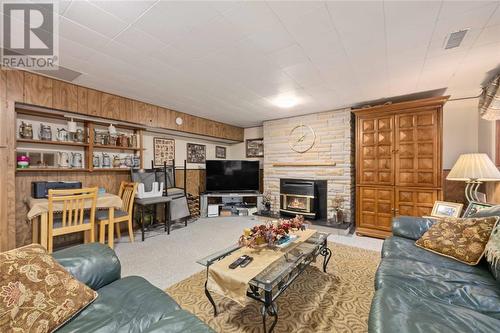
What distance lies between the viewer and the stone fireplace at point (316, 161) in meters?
4.30

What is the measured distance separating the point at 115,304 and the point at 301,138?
4335mm

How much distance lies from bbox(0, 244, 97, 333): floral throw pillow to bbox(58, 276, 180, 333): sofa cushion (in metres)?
0.06

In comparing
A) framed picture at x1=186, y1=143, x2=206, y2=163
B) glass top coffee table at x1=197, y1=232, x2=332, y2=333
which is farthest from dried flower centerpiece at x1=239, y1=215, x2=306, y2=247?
framed picture at x1=186, y1=143, x2=206, y2=163

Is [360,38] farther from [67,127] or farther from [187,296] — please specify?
[67,127]

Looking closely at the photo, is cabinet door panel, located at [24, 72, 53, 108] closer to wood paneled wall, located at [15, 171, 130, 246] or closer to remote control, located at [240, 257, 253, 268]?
wood paneled wall, located at [15, 171, 130, 246]

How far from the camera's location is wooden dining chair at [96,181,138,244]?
10.2 ft

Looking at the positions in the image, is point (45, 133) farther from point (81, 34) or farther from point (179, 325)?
point (179, 325)

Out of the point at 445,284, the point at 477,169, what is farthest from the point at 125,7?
the point at 477,169

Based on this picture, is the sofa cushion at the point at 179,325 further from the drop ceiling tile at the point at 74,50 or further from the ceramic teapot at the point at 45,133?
the ceramic teapot at the point at 45,133

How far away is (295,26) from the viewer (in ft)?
6.08

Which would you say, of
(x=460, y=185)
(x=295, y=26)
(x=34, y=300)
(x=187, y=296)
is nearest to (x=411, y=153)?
(x=460, y=185)

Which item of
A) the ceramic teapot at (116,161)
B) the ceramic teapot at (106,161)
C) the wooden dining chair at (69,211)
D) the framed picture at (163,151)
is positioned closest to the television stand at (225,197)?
the framed picture at (163,151)

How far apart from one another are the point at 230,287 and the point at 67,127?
3463 mm

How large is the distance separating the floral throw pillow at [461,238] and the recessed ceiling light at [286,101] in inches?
102
